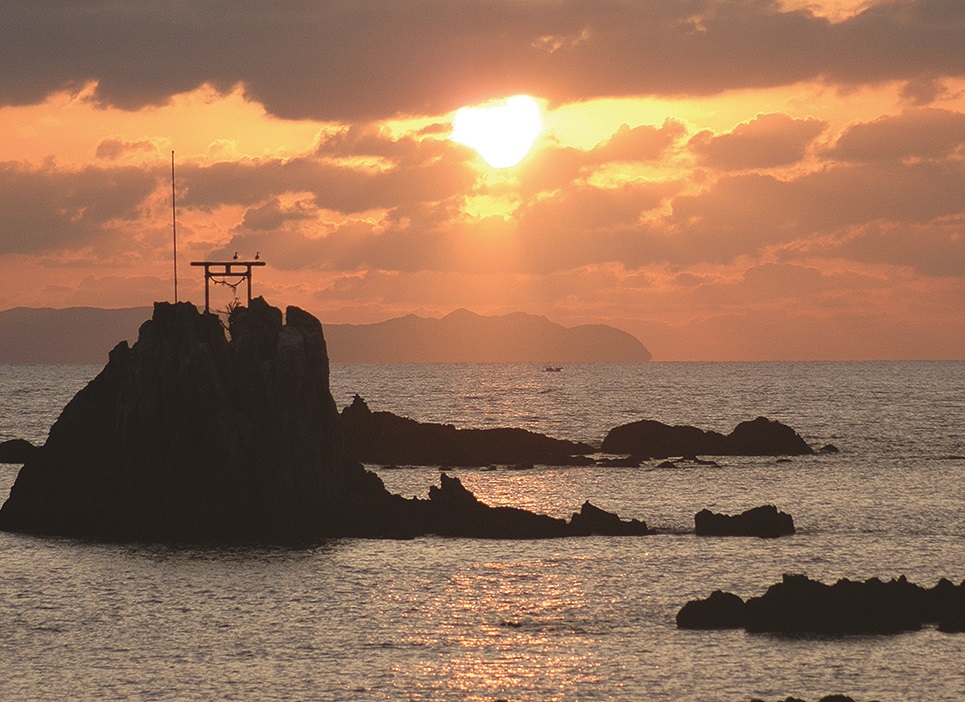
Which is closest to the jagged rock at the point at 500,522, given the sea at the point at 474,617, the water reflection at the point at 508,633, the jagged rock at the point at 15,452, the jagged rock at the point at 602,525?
the jagged rock at the point at 602,525

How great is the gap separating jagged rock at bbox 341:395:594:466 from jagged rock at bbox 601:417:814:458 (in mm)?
6573

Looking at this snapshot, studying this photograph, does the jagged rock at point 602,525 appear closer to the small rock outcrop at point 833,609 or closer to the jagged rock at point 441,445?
→ the small rock outcrop at point 833,609

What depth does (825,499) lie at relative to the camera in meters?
90.0

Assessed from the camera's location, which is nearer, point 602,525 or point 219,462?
point 219,462

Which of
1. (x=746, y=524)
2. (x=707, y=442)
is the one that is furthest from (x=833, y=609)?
Answer: (x=707, y=442)

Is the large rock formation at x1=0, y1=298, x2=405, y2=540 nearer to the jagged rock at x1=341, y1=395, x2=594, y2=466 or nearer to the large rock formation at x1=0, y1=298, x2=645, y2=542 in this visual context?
the large rock formation at x1=0, y1=298, x2=645, y2=542

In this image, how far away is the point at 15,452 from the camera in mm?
114875

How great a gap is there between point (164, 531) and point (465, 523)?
15448mm

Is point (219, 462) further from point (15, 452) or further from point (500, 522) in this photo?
point (15, 452)

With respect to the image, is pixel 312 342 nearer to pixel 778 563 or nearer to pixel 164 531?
pixel 164 531

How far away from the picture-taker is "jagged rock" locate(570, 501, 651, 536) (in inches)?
2852

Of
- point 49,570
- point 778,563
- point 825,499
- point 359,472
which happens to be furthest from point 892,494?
point 49,570

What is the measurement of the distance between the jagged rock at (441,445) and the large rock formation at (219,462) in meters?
39.6

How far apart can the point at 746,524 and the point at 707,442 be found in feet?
173
